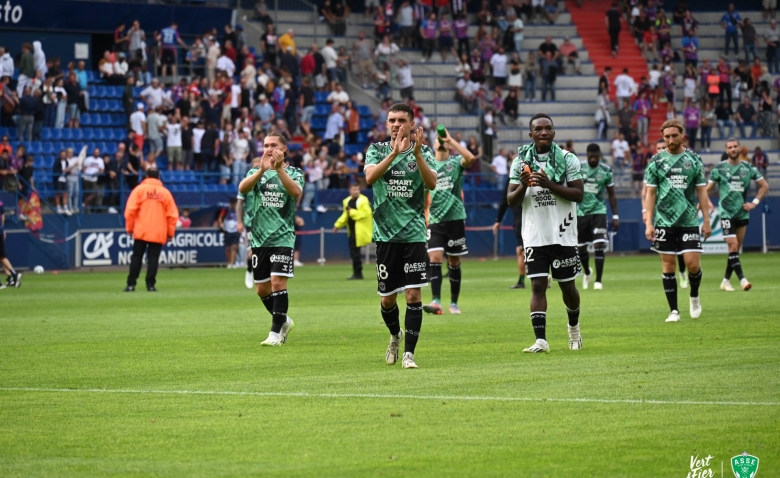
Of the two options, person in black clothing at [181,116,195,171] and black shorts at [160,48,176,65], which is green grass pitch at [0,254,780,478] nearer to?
person in black clothing at [181,116,195,171]

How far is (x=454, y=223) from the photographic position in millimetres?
18656

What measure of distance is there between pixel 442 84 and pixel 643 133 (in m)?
7.80

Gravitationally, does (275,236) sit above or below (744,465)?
above

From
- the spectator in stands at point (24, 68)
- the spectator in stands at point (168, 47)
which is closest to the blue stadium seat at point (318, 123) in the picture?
the spectator in stands at point (168, 47)

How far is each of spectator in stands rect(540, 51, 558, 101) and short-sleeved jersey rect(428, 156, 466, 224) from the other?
31.1m

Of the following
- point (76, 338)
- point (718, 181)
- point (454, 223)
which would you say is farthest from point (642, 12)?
point (76, 338)

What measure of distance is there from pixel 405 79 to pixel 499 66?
13.9ft

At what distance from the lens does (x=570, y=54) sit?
50.5 m

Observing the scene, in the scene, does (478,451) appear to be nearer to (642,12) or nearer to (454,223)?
(454,223)

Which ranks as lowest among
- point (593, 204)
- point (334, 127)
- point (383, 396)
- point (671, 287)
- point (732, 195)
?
point (383, 396)

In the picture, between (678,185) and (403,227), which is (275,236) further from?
(678,185)

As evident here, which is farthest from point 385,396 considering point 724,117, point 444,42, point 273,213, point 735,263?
point 724,117

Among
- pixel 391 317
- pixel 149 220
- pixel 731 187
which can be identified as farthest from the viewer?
pixel 149 220

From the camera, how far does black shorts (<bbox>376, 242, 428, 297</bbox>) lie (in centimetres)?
1163
